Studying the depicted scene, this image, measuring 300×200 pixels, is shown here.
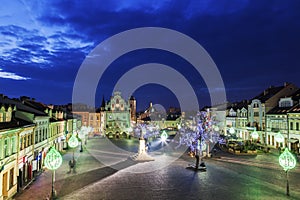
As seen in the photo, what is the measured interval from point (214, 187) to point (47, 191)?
13621mm

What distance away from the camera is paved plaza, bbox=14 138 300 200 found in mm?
19578

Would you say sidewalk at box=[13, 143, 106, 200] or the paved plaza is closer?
the paved plaza

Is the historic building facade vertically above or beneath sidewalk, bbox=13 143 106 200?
above

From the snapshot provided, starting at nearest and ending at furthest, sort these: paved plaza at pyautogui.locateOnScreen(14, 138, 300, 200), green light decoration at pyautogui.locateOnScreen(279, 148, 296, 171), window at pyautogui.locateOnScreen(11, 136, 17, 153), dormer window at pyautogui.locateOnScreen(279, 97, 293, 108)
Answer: paved plaza at pyautogui.locateOnScreen(14, 138, 300, 200)
green light decoration at pyautogui.locateOnScreen(279, 148, 296, 171)
window at pyautogui.locateOnScreen(11, 136, 17, 153)
dormer window at pyautogui.locateOnScreen(279, 97, 293, 108)

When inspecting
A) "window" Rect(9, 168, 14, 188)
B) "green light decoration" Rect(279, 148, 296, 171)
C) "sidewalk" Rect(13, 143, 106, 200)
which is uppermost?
"green light decoration" Rect(279, 148, 296, 171)

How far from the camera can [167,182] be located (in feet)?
76.7

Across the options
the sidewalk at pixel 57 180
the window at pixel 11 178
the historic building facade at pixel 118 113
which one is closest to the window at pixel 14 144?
the window at pixel 11 178

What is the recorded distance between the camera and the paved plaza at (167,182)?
1958 cm

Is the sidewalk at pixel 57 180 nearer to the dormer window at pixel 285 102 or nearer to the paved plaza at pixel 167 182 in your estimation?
the paved plaza at pixel 167 182

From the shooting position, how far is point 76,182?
924 inches

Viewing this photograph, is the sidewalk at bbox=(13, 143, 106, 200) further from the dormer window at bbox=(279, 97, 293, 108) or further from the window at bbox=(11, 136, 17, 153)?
the dormer window at bbox=(279, 97, 293, 108)

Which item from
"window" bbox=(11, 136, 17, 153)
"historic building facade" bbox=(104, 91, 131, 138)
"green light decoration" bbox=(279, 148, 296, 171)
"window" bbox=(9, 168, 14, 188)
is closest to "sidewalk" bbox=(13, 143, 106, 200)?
"window" bbox=(9, 168, 14, 188)


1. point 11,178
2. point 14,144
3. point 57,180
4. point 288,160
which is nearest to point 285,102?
point 288,160

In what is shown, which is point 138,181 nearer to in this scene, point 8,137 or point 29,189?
point 29,189
